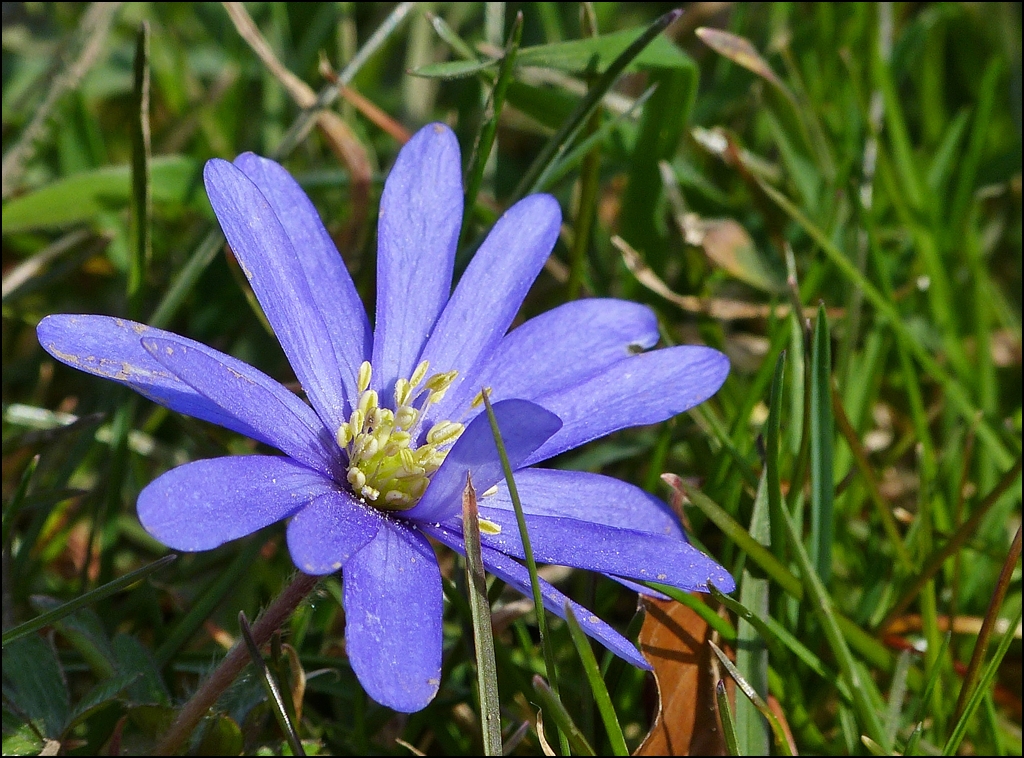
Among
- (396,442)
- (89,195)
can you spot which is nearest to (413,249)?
(396,442)

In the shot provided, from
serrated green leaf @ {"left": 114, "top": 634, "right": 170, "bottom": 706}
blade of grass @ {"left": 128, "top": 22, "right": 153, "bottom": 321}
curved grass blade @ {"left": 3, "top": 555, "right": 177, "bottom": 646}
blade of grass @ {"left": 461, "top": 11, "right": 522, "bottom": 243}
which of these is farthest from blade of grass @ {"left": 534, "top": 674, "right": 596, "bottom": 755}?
blade of grass @ {"left": 128, "top": 22, "right": 153, "bottom": 321}

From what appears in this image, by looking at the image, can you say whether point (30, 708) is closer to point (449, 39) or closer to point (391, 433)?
point (391, 433)

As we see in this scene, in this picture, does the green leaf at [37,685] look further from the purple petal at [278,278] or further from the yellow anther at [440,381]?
the yellow anther at [440,381]

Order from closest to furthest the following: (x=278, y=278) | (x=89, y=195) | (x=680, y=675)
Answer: (x=278, y=278) → (x=680, y=675) → (x=89, y=195)

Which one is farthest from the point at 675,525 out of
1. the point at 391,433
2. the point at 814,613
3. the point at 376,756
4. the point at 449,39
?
the point at 449,39

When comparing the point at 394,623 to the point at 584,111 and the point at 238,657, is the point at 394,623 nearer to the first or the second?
the point at 238,657

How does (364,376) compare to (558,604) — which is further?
(364,376)
